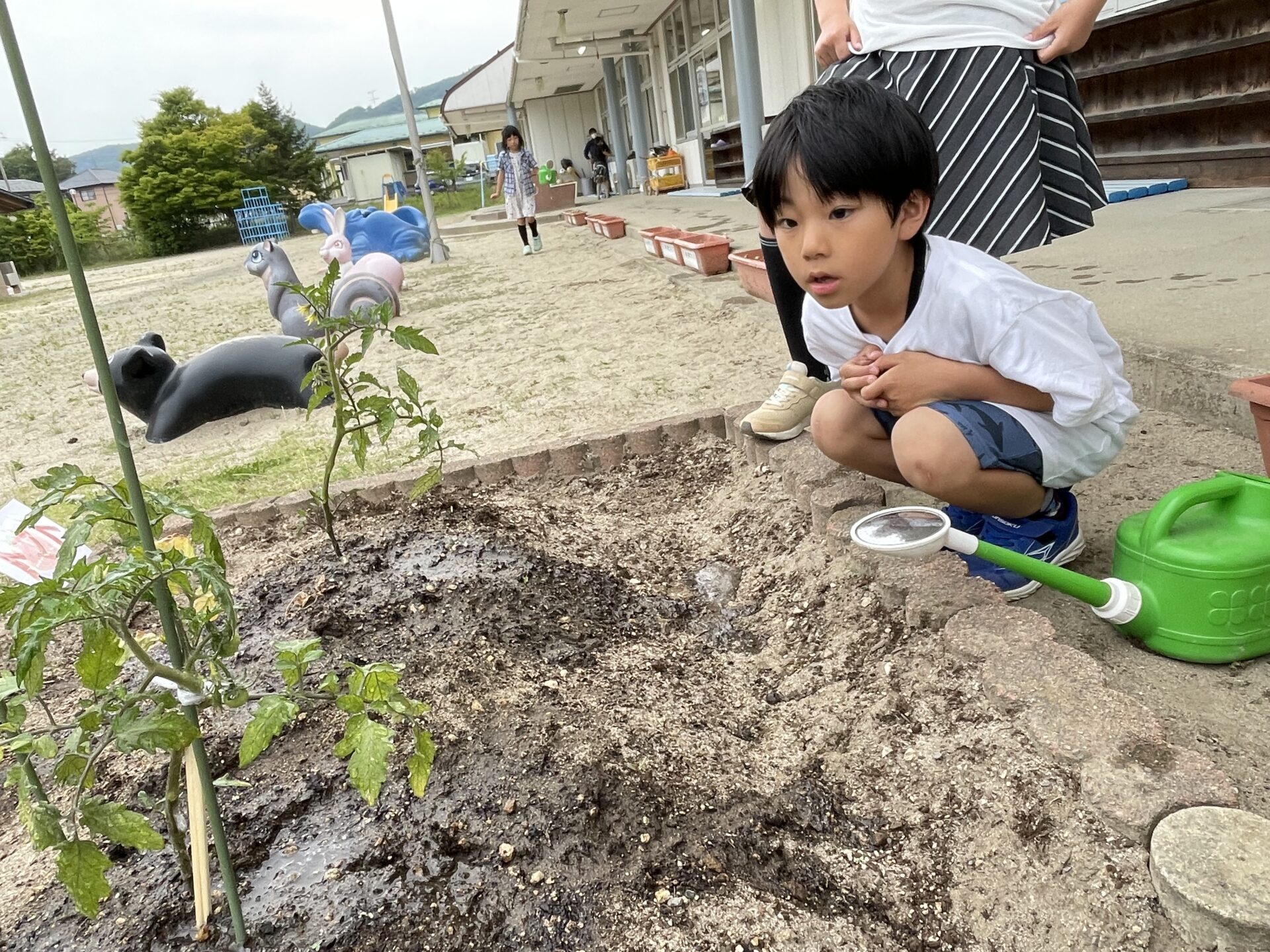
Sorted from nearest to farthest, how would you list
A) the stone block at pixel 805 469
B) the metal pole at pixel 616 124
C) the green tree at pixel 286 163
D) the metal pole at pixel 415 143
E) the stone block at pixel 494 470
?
the stone block at pixel 805 469
the stone block at pixel 494 470
the metal pole at pixel 415 143
the metal pole at pixel 616 124
the green tree at pixel 286 163

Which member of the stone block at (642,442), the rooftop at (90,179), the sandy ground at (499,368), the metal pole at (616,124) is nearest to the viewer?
the stone block at (642,442)

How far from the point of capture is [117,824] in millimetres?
805

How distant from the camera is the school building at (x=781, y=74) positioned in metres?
4.38

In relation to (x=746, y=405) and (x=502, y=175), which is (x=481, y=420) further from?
(x=502, y=175)

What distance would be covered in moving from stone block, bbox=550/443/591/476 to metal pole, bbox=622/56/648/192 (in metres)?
14.2

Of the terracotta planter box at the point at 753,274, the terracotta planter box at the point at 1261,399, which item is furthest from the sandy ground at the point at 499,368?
the terracotta planter box at the point at 1261,399

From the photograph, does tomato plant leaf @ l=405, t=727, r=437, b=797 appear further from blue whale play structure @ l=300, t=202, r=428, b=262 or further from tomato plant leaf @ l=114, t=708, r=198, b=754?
blue whale play structure @ l=300, t=202, r=428, b=262

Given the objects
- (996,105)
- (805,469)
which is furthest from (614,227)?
(996,105)

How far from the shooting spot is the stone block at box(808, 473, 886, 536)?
1.71 m

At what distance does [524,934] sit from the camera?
963mm

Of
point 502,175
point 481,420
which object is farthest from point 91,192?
point 481,420

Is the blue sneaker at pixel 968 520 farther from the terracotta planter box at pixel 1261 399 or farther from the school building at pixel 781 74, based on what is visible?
the school building at pixel 781 74

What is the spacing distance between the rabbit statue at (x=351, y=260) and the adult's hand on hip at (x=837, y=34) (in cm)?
414

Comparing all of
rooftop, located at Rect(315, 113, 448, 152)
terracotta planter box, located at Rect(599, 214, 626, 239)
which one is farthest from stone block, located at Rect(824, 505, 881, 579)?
rooftop, located at Rect(315, 113, 448, 152)
